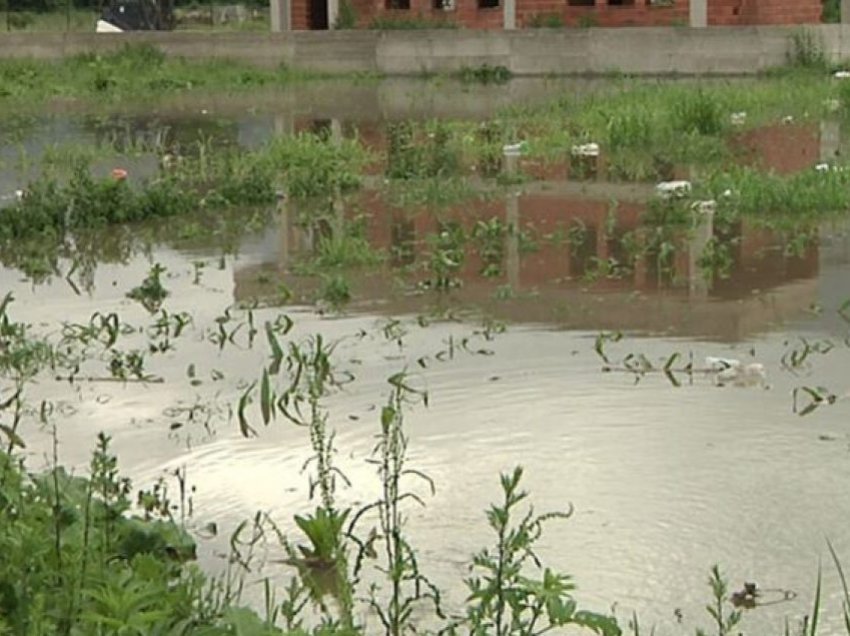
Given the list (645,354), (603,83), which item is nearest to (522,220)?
(645,354)

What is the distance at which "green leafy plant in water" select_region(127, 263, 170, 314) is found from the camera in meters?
9.70

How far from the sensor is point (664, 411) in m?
6.96

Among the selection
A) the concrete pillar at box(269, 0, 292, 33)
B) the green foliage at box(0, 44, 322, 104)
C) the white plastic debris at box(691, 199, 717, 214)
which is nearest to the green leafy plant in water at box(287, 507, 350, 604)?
the white plastic debris at box(691, 199, 717, 214)

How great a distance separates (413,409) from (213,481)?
3.88ft

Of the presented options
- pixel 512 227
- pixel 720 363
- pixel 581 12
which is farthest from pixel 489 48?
pixel 720 363

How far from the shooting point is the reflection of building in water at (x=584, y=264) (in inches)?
358

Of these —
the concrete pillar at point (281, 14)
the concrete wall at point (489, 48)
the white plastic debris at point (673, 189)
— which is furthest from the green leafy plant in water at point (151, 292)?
the concrete pillar at point (281, 14)

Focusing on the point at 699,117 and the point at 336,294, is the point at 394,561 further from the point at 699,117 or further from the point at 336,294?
the point at 699,117

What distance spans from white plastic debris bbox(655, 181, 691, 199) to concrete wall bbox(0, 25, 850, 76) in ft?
50.4

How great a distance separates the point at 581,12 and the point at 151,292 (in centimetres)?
2612

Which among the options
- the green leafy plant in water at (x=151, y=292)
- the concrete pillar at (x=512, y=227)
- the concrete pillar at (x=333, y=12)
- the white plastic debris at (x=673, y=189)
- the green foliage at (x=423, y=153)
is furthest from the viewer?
the concrete pillar at (x=333, y=12)

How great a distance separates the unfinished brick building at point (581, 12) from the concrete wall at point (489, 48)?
2.71 meters

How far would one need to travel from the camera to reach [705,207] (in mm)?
12398

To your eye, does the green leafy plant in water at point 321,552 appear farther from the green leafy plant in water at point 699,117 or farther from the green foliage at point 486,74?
the green foliage at point 486,74
